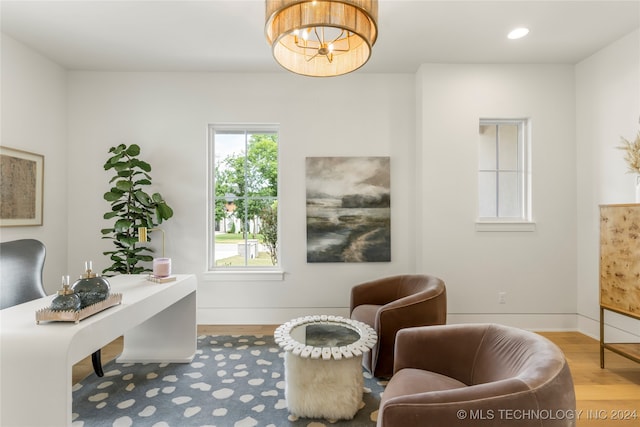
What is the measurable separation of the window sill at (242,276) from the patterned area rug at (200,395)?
892mm

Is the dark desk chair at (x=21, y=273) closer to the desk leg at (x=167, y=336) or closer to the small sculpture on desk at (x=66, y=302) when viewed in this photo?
the desk leg at (x=167, y=336)

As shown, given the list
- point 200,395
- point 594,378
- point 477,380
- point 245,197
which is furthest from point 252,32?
point 594,378

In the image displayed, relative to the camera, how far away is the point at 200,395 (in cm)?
216

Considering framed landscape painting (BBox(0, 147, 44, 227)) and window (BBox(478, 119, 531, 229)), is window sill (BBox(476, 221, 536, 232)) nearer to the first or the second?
window (BBox(478, 119, 531, 229))

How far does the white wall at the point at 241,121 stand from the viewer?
354cm

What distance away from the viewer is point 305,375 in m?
1.87

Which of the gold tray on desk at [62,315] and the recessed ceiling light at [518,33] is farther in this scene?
the recessed ceiling light at [518,33]

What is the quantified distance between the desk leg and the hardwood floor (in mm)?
283


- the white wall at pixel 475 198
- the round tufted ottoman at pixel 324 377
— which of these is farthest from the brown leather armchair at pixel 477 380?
the white wall at pixel 475 198

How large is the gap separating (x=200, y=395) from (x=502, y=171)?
3.58m

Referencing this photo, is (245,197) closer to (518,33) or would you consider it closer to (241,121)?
(241,121)

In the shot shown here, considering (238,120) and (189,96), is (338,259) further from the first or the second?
(189,96)

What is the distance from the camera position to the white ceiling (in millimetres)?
2451

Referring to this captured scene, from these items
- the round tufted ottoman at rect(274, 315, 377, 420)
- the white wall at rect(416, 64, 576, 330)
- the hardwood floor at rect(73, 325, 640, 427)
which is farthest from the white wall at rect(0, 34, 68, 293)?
the white wall at rect(416, 64, 576, 330)
